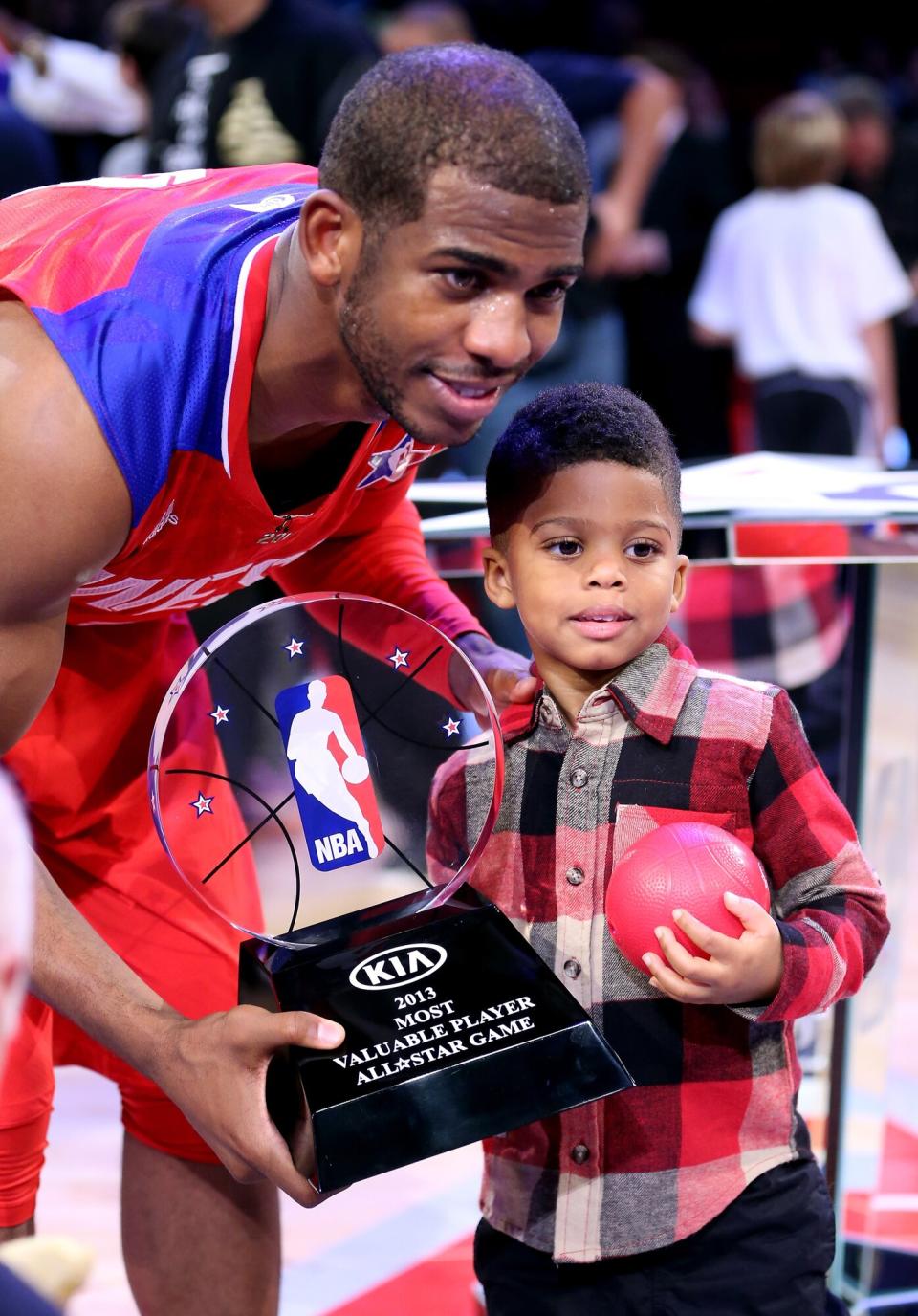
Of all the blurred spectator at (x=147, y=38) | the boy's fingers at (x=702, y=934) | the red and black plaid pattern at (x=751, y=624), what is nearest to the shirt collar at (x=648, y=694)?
the boy's fingers at (x=702, y=934)

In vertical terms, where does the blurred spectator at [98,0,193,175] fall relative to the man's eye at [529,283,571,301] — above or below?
below

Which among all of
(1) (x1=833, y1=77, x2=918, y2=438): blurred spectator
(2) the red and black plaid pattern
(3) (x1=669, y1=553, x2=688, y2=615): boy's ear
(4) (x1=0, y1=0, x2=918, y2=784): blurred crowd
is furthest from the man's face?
(1) (x1=833, y1=77, x2=918, y2=438): blurred spectator

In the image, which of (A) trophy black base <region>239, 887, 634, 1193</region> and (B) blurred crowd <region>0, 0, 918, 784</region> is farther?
(B) blurred crowd <region>0, 0, 918, 784</region>

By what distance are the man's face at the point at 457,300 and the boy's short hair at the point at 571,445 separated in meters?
0.11

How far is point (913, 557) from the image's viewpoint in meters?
1.95

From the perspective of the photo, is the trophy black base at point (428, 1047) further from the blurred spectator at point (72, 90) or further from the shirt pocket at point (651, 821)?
the blurred spectator at point (72, 90)

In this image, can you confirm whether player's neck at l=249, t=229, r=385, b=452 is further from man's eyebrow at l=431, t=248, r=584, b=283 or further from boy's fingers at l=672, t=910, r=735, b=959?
boy's fingers at l=672, t=910, r=735, b=959

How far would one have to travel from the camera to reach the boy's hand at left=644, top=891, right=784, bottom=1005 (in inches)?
56.4

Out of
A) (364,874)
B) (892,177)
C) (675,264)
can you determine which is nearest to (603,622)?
(364,874)

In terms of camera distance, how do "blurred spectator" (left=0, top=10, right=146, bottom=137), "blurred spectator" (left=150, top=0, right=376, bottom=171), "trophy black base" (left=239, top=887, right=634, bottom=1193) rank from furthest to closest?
"blurred spectator" (left=0, top=10, right=146, bottom=137) < "blurred spectator" (left=150, top=0, right=376, bottom=171) < "trophy black base" (left=239, top=887, right=634, bottom=1193)

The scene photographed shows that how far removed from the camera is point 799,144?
5539mm

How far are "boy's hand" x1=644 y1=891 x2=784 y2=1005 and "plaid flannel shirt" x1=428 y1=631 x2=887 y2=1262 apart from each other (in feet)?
0.37

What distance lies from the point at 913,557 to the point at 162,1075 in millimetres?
1036

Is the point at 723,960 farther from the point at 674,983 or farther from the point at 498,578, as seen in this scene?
the point at 498,578
